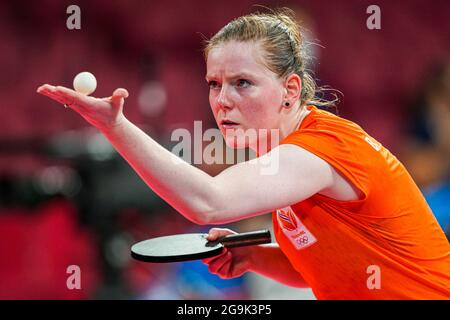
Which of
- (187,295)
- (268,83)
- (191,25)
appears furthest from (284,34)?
(191,25)

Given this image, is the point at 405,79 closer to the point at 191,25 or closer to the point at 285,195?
the point at 191,25

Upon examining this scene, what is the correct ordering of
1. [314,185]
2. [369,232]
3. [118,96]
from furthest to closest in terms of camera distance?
[369,232] → [314,185] → [118,96]

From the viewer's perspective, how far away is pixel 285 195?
1.87 metres

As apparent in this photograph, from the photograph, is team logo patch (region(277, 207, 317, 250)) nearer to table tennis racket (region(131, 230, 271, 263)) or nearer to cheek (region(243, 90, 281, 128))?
table tennis racket (region(131, 230, 271, 263))

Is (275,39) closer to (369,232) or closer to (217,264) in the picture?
(369,232)

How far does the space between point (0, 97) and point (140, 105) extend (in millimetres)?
1391

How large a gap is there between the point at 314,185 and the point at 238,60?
491 mm

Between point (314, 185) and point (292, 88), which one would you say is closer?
point (314, 185)

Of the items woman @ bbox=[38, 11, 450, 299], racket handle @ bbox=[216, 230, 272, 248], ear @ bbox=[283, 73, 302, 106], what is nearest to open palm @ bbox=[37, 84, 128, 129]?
woman @ bbox=[38, 11, 450, 299]

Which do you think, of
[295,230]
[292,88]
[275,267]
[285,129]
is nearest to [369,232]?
[295,230]

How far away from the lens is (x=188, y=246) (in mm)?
2359

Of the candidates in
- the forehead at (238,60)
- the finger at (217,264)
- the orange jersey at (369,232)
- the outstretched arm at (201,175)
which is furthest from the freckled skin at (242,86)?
the finger at (217,264)

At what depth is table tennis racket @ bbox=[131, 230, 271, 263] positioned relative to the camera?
2199mm

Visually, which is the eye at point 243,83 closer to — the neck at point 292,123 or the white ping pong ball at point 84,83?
the neck at point 292,123
